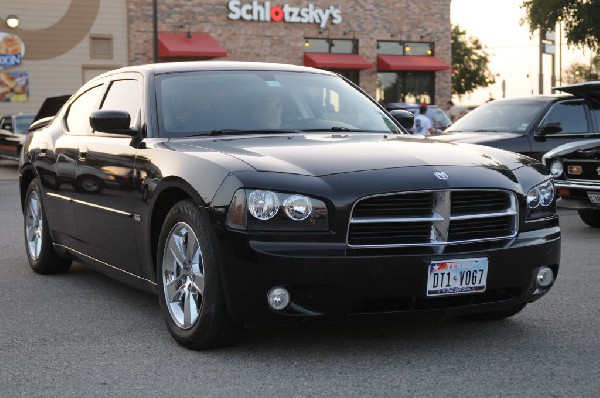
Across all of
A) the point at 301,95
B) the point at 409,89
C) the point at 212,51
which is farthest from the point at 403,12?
the point at 301,95

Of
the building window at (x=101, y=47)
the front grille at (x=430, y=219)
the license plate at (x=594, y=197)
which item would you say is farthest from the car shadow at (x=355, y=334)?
the building window at (x=101, y=47)

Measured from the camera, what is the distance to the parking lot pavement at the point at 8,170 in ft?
74.1

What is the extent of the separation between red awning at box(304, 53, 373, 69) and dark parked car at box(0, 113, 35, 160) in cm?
1607

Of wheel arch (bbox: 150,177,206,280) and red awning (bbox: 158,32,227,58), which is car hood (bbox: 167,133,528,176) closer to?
wheel arch (bbox: 150,177,206,280)

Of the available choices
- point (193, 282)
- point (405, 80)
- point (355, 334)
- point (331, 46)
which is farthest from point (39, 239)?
point (405, 80)

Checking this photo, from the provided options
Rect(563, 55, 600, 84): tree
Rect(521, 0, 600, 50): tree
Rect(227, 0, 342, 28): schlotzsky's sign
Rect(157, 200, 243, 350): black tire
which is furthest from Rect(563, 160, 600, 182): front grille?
Rect(563, 55, 600, 84): tree

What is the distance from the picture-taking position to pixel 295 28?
132 ft

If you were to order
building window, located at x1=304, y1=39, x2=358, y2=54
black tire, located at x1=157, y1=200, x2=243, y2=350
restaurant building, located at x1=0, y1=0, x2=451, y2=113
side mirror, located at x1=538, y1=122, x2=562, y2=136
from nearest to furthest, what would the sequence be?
black tire, located at x1=157, y1=200, x2=243, y2=350, side mirror, located at x1=538, y1=122, x2=562, y2=136, restaurant building, located at x1=0, y1=0, x2=451, y2=113, building window, located at x1=304, y1=39, x2=358, y2=54

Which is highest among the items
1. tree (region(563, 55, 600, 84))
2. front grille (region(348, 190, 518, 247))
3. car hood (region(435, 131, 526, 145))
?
tree (region(563, 55, 600, 84))

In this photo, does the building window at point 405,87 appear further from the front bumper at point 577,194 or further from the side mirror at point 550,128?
the front bumper at point 577,194

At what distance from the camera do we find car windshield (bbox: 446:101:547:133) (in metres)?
13.9

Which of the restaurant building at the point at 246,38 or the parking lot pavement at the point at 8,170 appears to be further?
the restaurant building at the point at 246,38

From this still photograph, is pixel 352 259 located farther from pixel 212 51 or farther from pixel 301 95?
pixel 212 51

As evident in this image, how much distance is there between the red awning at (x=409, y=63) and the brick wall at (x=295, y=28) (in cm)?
58
